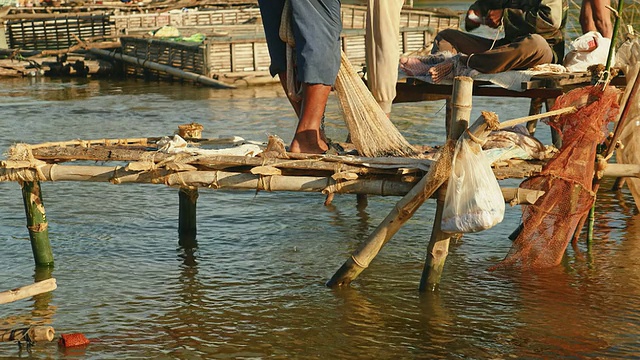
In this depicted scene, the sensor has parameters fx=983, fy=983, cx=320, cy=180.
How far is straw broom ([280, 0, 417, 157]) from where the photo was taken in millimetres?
6059

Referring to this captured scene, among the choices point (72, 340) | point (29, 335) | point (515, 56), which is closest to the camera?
point (29, 335)

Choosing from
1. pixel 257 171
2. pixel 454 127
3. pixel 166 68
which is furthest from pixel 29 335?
pixel 166 68

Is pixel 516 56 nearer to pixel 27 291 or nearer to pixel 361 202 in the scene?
pixel 361 202

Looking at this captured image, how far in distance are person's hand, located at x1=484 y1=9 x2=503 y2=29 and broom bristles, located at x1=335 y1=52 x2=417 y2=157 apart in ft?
7.03

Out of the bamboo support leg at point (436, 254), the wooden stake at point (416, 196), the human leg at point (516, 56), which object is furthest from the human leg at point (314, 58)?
the human leg at point (516, 56)

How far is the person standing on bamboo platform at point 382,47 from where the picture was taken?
630 cm

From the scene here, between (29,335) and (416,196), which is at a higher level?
(416,196)

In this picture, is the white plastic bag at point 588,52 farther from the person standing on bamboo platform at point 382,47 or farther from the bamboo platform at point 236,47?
the bamboo platform at point 236,47

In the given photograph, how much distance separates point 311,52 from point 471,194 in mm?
1415

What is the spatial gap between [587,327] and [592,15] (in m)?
3.13

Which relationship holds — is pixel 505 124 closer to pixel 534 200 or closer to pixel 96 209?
pixel 534 200

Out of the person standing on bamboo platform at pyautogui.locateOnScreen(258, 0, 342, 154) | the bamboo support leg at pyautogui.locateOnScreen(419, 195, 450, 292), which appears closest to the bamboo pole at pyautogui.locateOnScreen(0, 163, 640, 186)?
the bamboo support leg at pyautogui.locateOnScreen(419, 195, 450, 292)

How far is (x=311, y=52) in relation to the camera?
6008mm

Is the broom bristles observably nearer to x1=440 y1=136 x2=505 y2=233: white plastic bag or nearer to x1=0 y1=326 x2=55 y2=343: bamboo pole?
x1=440 y1=136 x2=505 y2=233: white plastic bag
